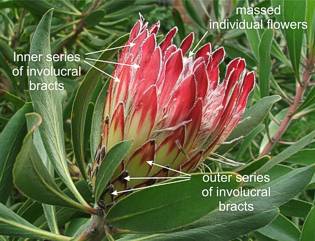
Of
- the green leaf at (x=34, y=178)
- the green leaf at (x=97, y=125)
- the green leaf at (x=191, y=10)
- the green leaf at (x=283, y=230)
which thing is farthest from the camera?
the green leaf at (x=191, y=10)

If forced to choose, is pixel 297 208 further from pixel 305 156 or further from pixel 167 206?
pixel 167 206

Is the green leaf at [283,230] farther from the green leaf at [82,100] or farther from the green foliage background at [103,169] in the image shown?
the green leaf at [82,100]

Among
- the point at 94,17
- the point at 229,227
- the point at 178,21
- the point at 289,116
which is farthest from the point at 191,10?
the point at 229,227

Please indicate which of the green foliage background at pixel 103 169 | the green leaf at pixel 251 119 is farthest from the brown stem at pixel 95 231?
the green leaf at pixel 251 119

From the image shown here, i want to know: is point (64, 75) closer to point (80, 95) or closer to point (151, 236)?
point (80, 95)

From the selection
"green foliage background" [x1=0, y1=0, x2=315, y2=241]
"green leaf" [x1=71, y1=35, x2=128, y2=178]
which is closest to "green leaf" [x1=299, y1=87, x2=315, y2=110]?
"green foliage background" [x1=0, y1=0, x2=315, y2=241]

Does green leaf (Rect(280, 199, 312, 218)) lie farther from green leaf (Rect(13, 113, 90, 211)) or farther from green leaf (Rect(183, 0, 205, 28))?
green leaf (Rect(183, 0, 205, 28))
